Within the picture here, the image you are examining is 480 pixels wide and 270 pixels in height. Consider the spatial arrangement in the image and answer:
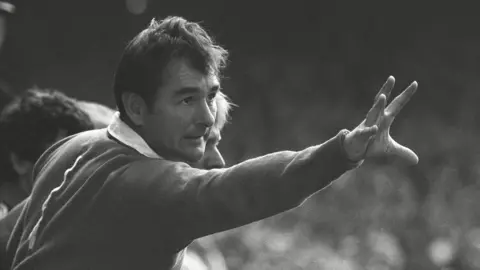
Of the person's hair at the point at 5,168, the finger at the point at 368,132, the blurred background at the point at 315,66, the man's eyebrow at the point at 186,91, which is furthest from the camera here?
the blurred background at the point at 315,66

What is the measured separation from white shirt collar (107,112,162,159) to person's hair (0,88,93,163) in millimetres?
869

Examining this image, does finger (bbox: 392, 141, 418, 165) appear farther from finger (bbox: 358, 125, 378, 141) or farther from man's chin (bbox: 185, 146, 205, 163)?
man's chin (bbox: 185, 146, 205, 163)

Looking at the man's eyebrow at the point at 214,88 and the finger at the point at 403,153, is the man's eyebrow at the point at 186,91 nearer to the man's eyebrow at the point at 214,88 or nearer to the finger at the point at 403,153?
the man's eyebrow at the point at 214,88

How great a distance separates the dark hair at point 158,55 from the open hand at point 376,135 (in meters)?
0.43

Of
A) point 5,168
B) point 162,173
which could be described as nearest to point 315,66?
point 5,168

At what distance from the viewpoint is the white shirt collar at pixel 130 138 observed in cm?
219

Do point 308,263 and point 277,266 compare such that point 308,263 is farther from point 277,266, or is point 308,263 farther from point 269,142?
point 269,142

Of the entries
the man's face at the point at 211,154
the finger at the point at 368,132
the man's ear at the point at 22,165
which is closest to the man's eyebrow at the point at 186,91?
A: the man's face at the point at 211,154

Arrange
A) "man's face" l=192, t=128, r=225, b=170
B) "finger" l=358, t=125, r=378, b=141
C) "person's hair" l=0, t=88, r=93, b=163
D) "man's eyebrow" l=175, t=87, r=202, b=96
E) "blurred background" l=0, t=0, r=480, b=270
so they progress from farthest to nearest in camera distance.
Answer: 1. "blurred background" l=0, t=0, r=480, b=270
2. "person's hair" l=0, t=88, r=93, b=163
3. "man's face" l=192, t=128, r=225, b=170
4. "man's eyebrow" l=175, t=87, r=202, b=96
5. "finger" l=358, t=125, r=378, b=141

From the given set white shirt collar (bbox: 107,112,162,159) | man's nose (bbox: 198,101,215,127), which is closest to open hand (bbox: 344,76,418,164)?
man's nose (bbox: 198,101,215,127)

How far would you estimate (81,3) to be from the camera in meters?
6.14

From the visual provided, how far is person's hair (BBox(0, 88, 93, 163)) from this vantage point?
10.2 feet

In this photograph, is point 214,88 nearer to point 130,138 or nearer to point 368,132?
point 130,138

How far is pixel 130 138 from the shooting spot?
2.21m
